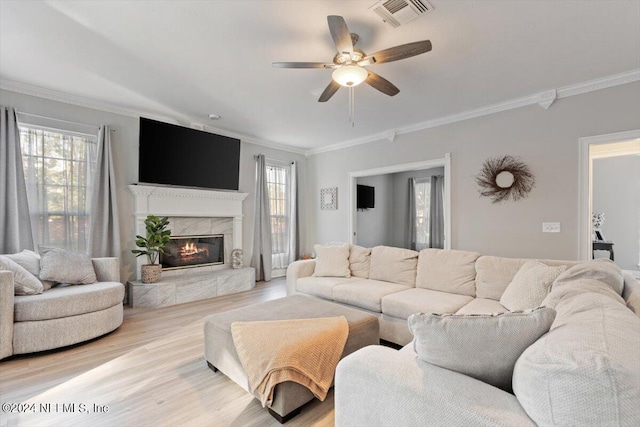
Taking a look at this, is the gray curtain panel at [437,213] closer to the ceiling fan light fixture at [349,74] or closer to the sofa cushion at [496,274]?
the sofa cushion at [496,274]

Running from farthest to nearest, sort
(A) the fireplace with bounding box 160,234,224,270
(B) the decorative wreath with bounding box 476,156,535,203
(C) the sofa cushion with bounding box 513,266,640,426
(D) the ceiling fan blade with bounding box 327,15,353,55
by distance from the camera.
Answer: (A) the fireplace with bounding box 160,234,224,270, (B) the decorative wreath with bounding box 476,156,535,203, (D) the ceiling fan blade with bounding box 327,15,353,55, (C) the sofa cushion with bounding box 513,266,640,426

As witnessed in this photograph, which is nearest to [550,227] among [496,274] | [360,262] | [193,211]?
[496,274]

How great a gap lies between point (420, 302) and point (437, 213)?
4.69 metres

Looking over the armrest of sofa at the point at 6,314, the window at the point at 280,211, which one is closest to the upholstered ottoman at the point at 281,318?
the armrest of sofa at the point at 6,314

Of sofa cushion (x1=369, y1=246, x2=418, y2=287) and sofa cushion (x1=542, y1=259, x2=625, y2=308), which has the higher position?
sofa cushion (x1=542, y1=259, x2=625, y2=308)

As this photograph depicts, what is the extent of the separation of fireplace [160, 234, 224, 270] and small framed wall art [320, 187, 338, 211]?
6.66ft

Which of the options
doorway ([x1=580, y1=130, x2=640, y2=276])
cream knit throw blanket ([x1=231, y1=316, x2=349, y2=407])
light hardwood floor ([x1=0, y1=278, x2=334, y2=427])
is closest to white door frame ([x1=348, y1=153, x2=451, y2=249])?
doorway ([x1=580, y1=130, x2=640, y2=276])

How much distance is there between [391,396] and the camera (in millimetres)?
1097

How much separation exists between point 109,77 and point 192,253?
2656 millimetres

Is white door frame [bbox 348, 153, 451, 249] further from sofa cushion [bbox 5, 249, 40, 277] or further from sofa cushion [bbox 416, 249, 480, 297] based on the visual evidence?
sofa cushion [bbox 5, 249, 40, 277]

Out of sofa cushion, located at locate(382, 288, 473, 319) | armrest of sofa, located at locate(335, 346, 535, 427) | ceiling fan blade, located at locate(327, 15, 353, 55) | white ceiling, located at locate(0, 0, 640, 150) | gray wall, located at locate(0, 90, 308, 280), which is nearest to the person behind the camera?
armrest of sofa, located at locate(335, 346, 535, 427)

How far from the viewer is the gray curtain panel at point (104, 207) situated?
3807 mm

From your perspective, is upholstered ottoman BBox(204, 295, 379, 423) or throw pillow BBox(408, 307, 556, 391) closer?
throw pillow BBox(408, 307, 556, 391)

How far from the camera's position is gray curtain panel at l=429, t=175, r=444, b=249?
686 centimetres
